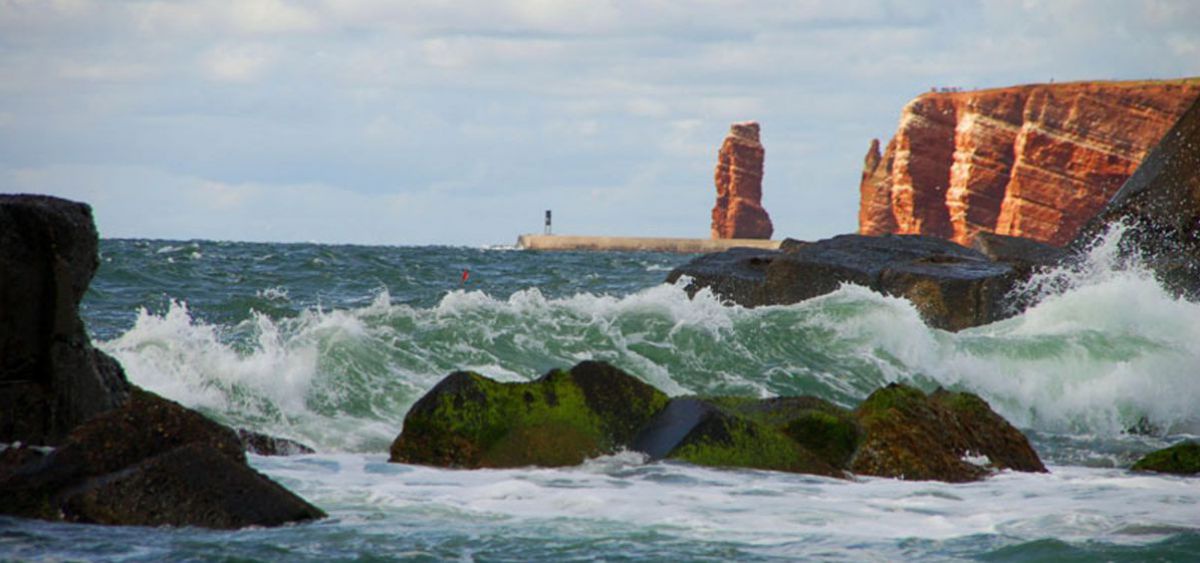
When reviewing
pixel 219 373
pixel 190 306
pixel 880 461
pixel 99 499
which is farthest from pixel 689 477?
pixel 190 306

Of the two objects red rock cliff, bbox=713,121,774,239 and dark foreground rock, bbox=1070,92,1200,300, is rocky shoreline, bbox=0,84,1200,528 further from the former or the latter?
red rock cliff, bbox=713,121,774,239

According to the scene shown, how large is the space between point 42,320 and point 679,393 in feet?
18.7

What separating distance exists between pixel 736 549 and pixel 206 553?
6.70 ft

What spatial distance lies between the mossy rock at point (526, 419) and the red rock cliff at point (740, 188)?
102 meters

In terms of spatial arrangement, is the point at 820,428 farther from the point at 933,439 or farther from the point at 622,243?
the point at 622,243

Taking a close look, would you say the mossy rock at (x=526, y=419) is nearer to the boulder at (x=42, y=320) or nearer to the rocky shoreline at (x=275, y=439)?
the rocky shoreline at (x=275, y=439)

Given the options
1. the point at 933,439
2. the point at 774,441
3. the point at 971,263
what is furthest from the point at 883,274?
the point at 774,441

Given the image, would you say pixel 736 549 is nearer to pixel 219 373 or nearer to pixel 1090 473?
pixel 1090 473

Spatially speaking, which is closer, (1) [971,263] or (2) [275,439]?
(2) [275,439]

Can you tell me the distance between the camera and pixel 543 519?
607cm

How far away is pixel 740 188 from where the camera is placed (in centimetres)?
Result: 11050

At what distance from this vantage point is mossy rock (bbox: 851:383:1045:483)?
24.3ft

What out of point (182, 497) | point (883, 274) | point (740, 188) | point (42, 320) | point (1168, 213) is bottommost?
point (182, 497)

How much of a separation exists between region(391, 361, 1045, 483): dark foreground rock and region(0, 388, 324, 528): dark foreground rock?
161 cm
